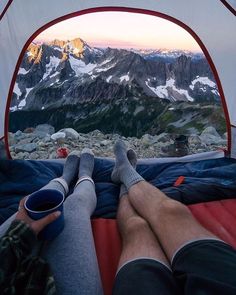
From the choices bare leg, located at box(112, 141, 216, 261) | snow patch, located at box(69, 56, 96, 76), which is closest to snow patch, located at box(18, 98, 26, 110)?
snow patch, located at box(69, 56, 96, 76)

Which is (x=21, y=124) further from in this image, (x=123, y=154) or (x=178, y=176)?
(x=178, y=176)

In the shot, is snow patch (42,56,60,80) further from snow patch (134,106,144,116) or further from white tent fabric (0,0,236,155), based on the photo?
white tent fabric (0,0,236,155)

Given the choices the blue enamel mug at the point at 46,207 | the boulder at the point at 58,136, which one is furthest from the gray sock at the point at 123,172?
the boulder at the point at 58,136

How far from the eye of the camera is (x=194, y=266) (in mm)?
646

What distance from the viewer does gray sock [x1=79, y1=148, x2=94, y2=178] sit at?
149 centimetres

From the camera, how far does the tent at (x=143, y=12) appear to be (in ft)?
5.34

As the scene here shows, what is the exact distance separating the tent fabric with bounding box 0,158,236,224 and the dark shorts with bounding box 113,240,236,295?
0.54 meters

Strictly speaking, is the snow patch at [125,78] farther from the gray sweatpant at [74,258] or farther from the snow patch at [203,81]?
the gray sweatpant at [74,258]

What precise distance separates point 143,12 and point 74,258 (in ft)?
4.41

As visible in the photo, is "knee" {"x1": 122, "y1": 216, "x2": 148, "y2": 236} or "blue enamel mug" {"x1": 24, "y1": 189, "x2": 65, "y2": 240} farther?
"knee" {"x1": 122, "y1": 216, "x2": 148, "y2": 236}

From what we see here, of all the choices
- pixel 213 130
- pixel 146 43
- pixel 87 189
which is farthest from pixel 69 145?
pixel 87 189

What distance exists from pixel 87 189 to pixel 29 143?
4.81 ft

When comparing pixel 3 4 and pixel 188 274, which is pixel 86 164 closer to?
pixel 3 4

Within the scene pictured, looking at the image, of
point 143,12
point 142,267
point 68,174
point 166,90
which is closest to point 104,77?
point 166,90
